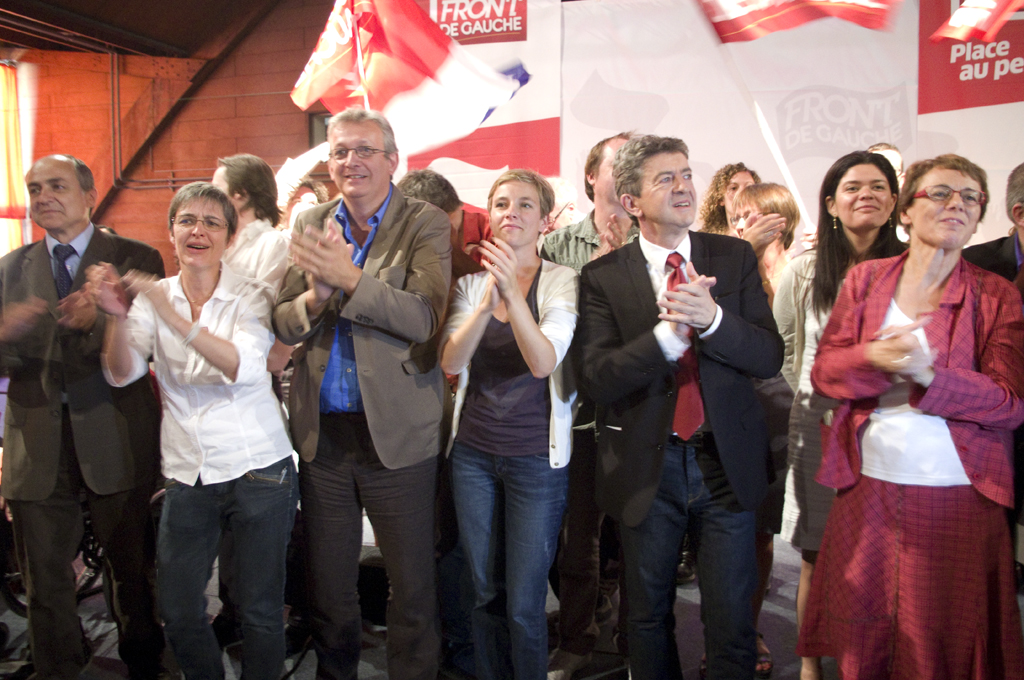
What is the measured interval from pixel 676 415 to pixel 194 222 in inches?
59.4

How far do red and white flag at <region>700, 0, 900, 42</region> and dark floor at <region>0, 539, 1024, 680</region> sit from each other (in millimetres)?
3077

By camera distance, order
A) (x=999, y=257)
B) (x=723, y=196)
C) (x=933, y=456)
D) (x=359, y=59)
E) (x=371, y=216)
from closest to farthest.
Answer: (x=933, y=456) → (x=371, y=216) → (x=999, y=257) → (x=723, y=196) → (x=359, y=59)

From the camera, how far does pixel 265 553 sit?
204 centimetres

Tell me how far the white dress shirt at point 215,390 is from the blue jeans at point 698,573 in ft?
3.66

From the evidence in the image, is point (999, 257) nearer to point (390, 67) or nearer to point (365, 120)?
point (365, 120)

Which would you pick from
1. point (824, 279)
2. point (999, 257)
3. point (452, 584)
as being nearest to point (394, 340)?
point (452, 584)

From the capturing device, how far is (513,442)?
2.04m

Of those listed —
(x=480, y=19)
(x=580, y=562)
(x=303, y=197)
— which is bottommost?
(x=580, y=562)

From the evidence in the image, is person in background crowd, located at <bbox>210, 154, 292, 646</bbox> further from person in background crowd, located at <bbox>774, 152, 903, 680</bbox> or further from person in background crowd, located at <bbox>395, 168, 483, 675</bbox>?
person in background crowd, located at <bbox>774, 152, 903, 680</bbox>

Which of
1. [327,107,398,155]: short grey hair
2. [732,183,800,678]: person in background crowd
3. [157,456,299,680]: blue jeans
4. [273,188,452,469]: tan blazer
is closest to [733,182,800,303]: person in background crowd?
[732,183,800,678]: person in background crowd

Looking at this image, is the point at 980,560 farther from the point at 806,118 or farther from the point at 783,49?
the point at 783,49

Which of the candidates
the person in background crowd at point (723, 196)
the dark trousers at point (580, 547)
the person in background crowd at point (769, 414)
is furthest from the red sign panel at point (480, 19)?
the dark trousers at point (580, 547)

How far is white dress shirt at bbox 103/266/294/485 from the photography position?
1981mm

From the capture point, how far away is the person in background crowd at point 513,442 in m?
2.03
